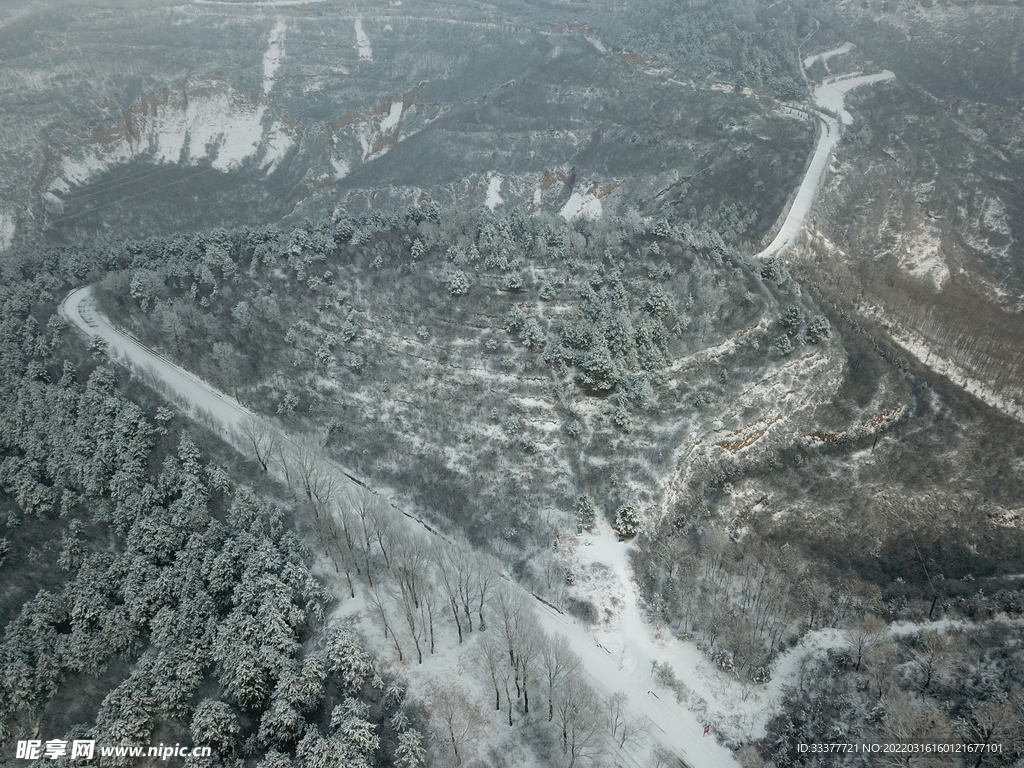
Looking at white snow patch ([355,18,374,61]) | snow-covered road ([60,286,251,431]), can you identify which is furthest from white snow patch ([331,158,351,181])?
snow-covered road ([60,286,251,431])

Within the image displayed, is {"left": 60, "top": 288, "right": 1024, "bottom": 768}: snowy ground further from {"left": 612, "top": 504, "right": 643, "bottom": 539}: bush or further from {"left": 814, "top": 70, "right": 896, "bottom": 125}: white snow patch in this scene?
{"left": 814, "top": 70, "right": 896, "bottom": 125}: white snow patch

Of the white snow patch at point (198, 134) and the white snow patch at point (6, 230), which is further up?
the white snow patch at point (198, 134)

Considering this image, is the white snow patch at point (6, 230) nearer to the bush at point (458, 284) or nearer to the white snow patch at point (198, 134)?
the white snow patch at point (198, 134)

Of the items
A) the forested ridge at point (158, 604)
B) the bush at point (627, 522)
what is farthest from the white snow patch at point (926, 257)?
the forested ridge at point (158, 604)

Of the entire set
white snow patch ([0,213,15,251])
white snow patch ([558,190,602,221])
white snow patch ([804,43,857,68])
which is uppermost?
white snow patch ([804,43,857,68])

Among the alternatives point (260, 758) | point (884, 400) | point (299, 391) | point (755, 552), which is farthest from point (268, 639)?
point (884, 400)
